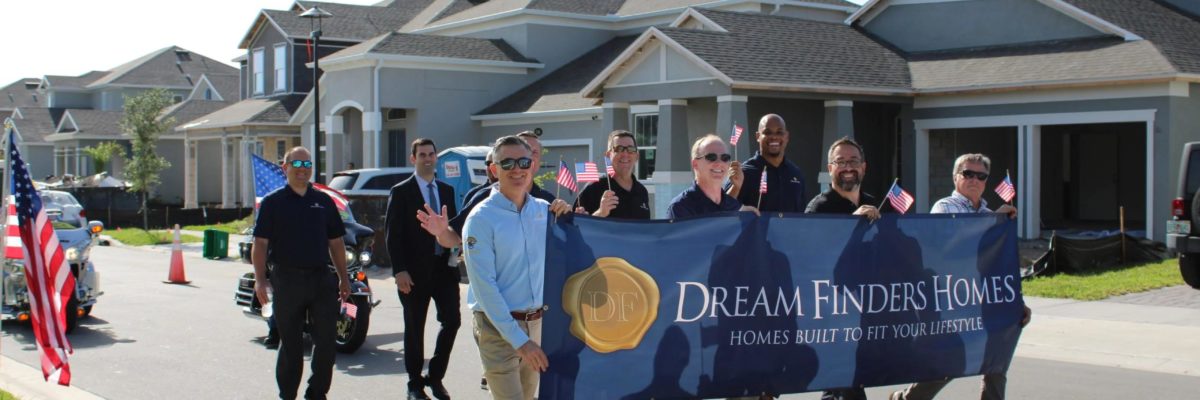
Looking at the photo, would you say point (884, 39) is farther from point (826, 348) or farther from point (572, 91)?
point (826, 348)

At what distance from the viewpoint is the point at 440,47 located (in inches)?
1341

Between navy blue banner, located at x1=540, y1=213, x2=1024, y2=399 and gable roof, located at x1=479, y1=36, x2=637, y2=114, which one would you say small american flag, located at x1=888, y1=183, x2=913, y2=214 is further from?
gable roof, located at x1=479, y1=36, x2=637, y2=114

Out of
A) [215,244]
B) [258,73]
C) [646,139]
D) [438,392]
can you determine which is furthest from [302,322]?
[258,73]

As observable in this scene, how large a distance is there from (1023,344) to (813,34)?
1472 cm

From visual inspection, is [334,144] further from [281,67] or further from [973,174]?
[973,174]

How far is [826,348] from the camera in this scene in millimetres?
6676

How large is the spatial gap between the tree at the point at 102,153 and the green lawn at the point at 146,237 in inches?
673

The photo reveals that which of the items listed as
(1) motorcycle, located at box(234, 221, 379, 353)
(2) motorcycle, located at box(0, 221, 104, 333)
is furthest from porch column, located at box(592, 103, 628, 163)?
(1) motorcycle, located at box(234, 221, 379, 353)

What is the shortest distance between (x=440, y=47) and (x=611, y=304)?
2884cm

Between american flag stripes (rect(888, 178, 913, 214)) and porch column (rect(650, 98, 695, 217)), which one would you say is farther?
porch column (rect(650, 98, 695, 217))

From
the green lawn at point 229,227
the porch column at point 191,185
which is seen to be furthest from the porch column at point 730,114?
the porch column at point 191,185

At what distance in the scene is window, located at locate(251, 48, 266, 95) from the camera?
1750 inches

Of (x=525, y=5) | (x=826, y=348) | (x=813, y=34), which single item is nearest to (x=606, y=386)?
(x=826, y=348)

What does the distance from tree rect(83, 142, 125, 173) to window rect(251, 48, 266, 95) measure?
9289 millimetres
